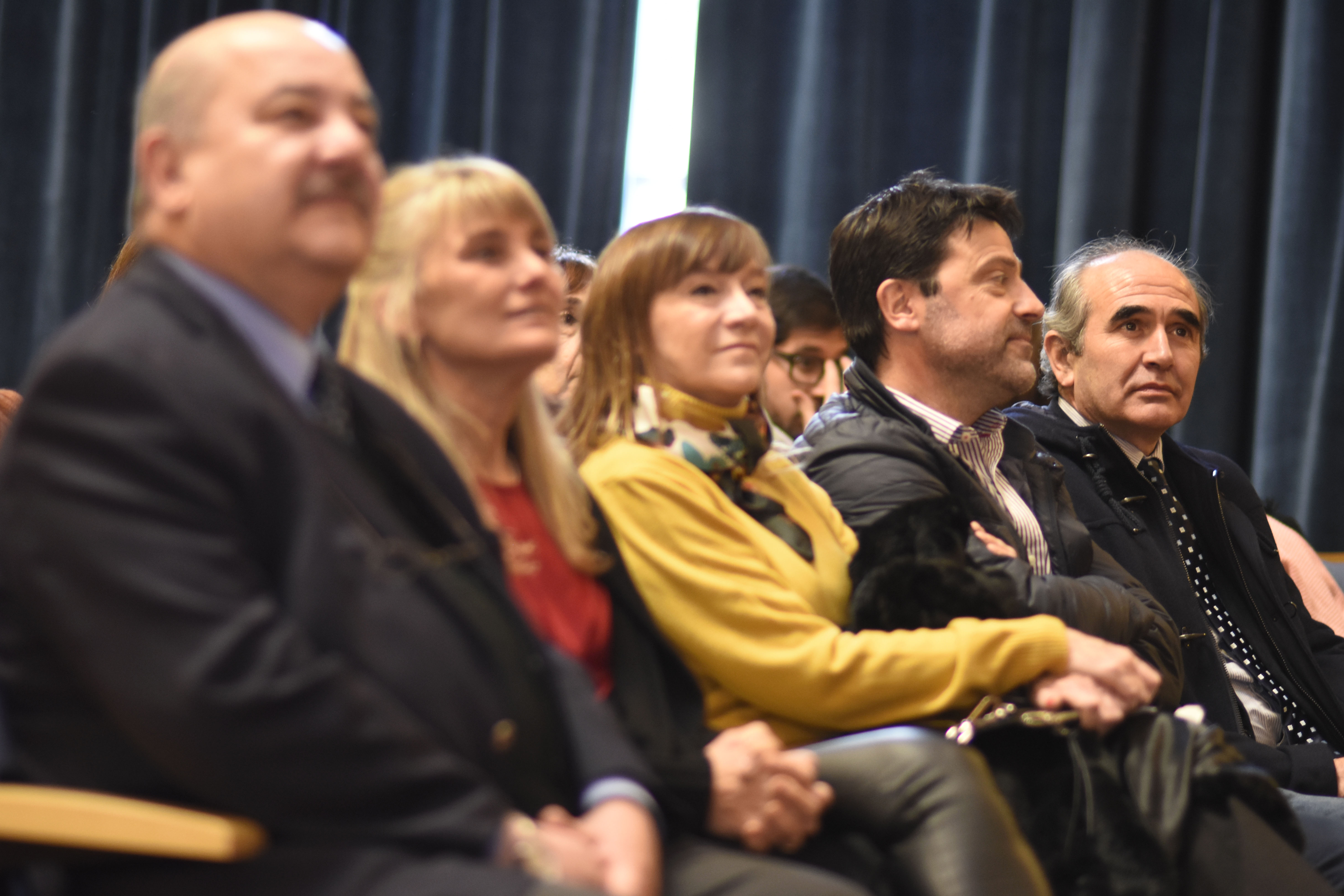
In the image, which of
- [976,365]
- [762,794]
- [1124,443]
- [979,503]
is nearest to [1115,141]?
[1124,443]

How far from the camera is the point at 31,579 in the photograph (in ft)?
2.91

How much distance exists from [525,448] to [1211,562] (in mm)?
1596

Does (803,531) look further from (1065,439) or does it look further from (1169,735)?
(1065,439)

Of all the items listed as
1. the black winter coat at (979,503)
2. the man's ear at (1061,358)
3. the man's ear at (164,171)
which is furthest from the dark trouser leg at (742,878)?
the man's ear at (1061,358)

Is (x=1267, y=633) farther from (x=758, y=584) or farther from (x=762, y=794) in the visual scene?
(x=762, y=794)

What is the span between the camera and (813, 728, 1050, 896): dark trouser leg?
125 centimetres

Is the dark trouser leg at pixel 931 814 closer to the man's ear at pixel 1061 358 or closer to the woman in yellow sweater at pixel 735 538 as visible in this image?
Result: the woman in yellow sweater at pixel 735 538

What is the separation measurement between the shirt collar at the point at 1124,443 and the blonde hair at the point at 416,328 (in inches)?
54.6

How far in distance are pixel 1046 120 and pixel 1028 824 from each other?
2813mm

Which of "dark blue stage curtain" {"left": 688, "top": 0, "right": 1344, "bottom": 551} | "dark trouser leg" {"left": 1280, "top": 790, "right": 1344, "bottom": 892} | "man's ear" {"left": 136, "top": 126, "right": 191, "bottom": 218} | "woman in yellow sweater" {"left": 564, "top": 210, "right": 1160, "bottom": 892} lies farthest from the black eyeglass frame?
"man's ear" {"left": 136, "top": 126, "right": 191, "bottom": 218}

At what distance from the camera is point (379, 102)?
367cm

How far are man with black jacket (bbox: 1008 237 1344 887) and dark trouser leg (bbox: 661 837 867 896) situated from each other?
3.80 feet

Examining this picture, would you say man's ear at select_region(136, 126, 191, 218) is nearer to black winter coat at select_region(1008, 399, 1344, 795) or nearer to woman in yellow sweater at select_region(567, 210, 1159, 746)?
woman in yellow sweater at select_region(567, 210, 1159, 746)

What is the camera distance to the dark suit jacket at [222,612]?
872 mm
